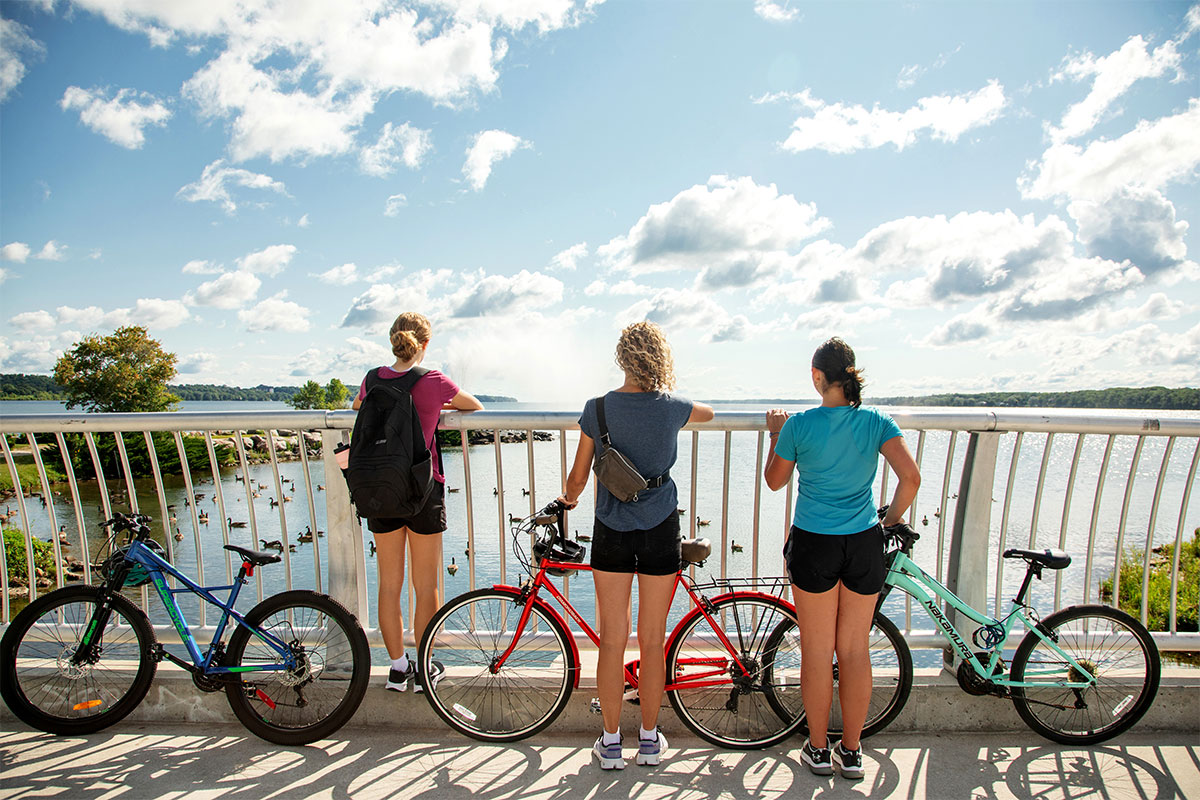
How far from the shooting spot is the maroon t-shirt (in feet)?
11.9

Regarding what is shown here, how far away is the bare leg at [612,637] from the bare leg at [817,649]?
2.63 ft

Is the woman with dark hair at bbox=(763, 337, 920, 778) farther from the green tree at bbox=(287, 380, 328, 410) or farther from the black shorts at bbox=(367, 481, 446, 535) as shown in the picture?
the green tree at bbox=(287, 380, 328, 410)

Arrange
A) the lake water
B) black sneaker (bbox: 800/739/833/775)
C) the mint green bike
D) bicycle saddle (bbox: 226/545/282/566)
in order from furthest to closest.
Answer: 1. the lake water
2. the mint green bike
3. bicycle saddle (bbox: 226/545/282/566)
4. black sneaker (bbox: 800/739/833/775)

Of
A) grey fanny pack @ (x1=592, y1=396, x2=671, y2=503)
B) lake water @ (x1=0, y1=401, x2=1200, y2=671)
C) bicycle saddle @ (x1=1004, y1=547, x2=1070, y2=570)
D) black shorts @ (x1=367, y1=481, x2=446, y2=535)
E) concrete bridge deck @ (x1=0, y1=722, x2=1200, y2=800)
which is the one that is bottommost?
lake water @ (x1=0, y1=401, x2=1200, y2=671)

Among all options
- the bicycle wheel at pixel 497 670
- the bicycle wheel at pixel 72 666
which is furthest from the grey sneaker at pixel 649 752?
the bicycle wheel at pixel 72 666

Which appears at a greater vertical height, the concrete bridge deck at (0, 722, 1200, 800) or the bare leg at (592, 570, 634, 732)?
the bare leg at (592, 570, 634, 732)

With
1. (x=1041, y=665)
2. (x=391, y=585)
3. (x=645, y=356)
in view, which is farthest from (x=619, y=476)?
(x=1041, y=665)

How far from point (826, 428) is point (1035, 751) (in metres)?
2.13

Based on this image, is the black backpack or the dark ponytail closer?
the dark ponytail

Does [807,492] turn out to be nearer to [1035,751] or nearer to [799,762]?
[799,762]

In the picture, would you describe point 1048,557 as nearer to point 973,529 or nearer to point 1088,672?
point 973,529

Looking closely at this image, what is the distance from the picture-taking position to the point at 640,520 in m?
3.15

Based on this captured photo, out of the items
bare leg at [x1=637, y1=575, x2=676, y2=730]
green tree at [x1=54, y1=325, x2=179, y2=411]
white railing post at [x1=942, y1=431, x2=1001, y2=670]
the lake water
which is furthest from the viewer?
green tree at [x1=54, y1=325, x2=179, y2=411]

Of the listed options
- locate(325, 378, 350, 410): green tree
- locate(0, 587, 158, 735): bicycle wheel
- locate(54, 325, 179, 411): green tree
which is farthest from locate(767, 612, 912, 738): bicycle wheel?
locate(325, 378, 350, 410): green tree
